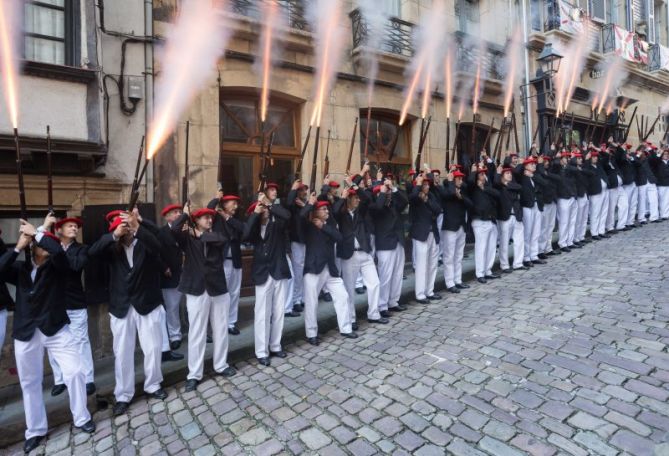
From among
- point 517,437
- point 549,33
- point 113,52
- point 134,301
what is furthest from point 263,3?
point 549,33

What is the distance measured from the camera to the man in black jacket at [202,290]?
15.0ft

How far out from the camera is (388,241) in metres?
6.39

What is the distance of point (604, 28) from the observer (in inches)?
580

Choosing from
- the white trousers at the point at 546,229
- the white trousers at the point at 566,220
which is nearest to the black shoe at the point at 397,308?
the white trousers at the point at 546,229

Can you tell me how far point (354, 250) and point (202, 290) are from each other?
230cm

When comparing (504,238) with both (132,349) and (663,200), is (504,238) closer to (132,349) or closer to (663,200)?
(663,200)

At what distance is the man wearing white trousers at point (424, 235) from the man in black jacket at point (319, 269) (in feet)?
5.50

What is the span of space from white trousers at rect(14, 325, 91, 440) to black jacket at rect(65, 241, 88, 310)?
0.56 m

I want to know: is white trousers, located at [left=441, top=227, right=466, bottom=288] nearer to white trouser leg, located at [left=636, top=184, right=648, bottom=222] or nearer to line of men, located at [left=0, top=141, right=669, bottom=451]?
line of men, located at [left=0, top=141, right=669, bottom=451]

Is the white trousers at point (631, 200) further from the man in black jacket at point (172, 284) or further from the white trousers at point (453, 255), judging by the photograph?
the man in black jacket at point (172, 284)

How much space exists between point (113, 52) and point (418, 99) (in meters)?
6.85

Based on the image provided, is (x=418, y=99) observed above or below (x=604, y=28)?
below

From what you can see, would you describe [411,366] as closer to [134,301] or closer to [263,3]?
[134,301]

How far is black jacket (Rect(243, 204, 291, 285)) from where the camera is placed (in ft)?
16.9
